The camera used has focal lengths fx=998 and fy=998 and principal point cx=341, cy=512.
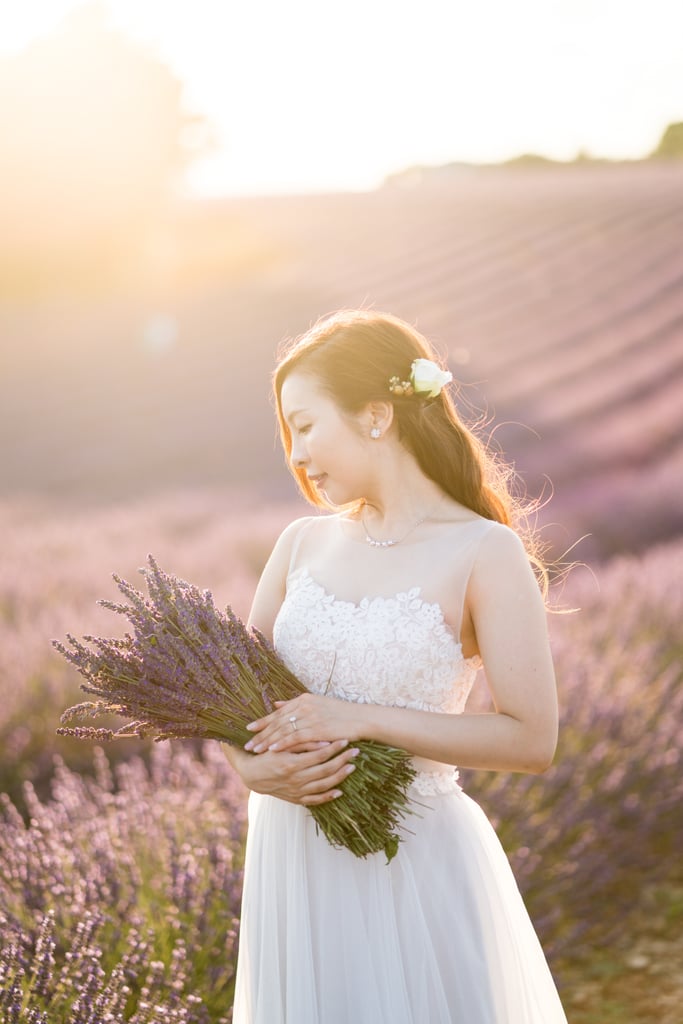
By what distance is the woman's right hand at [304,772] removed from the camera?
156 centimetres

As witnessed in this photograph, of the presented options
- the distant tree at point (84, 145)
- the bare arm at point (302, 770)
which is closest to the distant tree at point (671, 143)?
the distant tree at point (84, 145)

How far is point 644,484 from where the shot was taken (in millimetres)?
7074

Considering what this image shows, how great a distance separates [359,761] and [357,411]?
1.97 ft

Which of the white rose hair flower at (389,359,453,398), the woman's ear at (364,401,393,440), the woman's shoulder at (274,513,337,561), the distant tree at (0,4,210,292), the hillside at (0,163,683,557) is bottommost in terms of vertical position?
the woman's shoulder at (274,513,337,561)

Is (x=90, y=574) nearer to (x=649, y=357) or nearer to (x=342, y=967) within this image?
(x=342, y=967)

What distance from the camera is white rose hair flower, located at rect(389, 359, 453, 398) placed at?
177cm

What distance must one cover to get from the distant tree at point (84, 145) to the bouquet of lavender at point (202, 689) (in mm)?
14155

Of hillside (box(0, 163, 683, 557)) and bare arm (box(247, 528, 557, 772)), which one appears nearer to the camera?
bare arm (box(247, 528, 557, 772))

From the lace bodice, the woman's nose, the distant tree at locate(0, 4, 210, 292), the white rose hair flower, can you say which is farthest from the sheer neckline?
the distant tree at locate(0, 4, 210, 292)

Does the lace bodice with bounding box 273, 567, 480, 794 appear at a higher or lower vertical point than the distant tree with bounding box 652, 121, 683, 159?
lower

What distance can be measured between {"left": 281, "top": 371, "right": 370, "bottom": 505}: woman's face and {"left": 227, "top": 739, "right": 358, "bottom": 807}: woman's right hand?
45cm

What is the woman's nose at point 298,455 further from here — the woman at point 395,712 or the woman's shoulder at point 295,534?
the woman's shoulder at point 295,534

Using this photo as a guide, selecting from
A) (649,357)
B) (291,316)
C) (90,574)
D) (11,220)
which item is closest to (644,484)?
(649,357)

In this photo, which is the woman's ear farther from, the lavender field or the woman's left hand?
the lavender field
